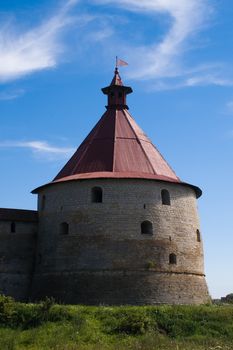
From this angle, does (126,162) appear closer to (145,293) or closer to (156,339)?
(145,293)

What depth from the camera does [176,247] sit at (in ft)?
95.0

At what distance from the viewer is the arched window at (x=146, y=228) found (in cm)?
2863

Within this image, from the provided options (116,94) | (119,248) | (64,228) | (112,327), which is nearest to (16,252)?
(64,228)

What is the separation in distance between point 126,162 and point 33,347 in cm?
1301

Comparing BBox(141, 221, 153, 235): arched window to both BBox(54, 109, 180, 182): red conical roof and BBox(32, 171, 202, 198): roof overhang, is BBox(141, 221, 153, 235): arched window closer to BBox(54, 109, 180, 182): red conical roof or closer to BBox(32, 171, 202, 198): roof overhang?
BBox(32, 171, 202, 198): roof overhang

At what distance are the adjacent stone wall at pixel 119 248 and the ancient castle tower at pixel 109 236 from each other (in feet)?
0.16

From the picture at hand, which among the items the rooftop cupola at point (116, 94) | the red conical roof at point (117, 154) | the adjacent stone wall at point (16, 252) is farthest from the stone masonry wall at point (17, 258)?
the rooftop cupola at point (116, 94)

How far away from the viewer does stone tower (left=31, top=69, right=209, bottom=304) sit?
27.7 meters

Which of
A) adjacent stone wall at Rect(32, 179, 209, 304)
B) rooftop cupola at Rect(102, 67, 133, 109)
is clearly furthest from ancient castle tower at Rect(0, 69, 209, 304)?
rooftop cupola at Rect(102, 67, 133, 109)

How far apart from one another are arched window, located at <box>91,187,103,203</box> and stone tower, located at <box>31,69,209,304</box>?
2.1 inches

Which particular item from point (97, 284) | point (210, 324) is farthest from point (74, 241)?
point (210, 324)

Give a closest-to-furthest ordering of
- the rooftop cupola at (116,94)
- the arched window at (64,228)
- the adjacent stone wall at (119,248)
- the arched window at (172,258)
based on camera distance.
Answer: the adjacent stone wall at (119,248) < the arched window at (172,258) < the arched window at (64,228) < the rooftop cupola at (116,94)

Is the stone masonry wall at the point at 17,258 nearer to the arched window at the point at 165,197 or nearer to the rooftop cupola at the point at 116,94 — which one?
the arched window at the point at 165,197

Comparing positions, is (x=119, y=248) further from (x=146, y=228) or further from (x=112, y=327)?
(x=112, y=327)
